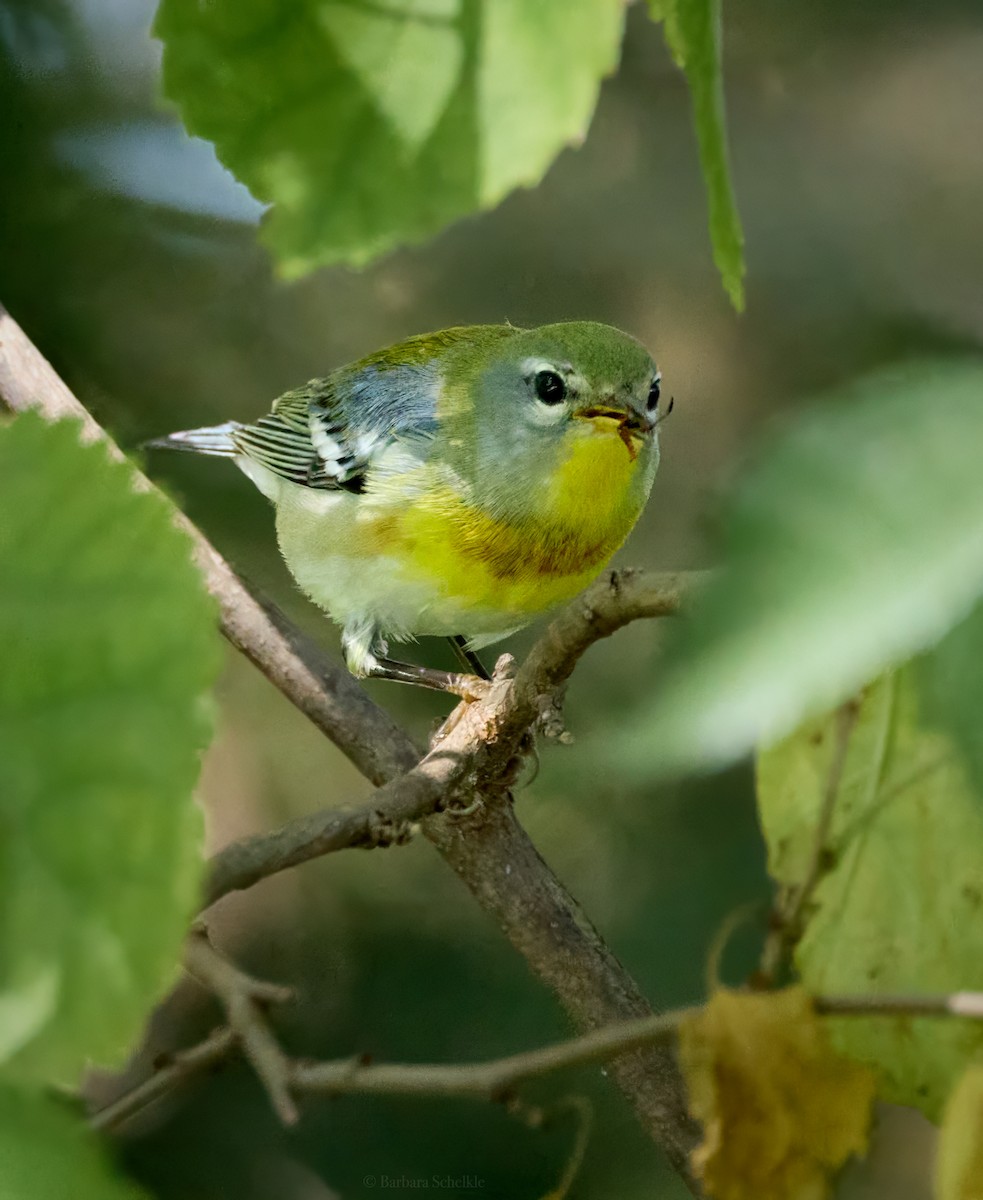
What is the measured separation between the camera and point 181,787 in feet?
0.64

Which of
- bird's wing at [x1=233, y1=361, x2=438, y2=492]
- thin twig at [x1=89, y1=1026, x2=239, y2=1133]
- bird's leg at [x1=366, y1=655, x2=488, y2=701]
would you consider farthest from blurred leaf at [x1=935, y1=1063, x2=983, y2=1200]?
bird's wing at [x1=233, y1=361, x2=438, y2=492]

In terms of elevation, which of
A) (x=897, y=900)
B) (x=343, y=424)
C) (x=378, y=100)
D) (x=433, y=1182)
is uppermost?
(x=343, y=424)

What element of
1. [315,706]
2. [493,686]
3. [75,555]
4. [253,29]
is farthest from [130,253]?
[75,555]

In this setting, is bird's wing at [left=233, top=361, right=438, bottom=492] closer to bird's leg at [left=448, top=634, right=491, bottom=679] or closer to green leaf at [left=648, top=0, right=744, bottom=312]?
bird's leg at [left=448, top=634, right=491, bottom=679]

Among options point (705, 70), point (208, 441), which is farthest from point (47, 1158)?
point (208, 441)

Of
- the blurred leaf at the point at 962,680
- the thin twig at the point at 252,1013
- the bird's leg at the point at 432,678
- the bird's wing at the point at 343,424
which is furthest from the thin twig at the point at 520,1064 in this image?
the bird's wing at the point at 343,424

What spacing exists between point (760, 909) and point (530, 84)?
229 mm

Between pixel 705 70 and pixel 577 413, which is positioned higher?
pixel 577 413

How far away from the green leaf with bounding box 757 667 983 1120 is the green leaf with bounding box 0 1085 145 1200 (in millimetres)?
211

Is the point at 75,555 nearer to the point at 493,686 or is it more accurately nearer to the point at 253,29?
the point at 253,29

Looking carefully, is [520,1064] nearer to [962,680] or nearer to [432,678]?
[962,680]

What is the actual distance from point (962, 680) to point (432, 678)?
0.86 m

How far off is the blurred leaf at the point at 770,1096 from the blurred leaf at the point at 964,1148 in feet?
0.07

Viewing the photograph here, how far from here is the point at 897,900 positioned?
0.36 m
